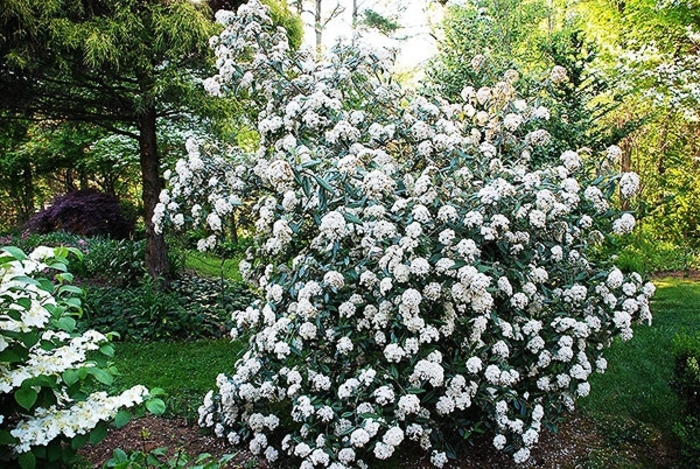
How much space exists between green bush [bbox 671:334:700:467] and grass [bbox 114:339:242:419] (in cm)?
283

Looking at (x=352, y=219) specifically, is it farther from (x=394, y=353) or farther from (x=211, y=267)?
(x=211, y=267)

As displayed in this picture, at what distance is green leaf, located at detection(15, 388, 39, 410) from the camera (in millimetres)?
1692

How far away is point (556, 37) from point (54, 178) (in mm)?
12661

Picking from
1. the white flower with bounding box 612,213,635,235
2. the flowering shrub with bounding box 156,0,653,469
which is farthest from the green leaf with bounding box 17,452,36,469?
the white flower with bounding box 612,213,635,235

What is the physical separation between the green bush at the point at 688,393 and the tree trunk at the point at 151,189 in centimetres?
463

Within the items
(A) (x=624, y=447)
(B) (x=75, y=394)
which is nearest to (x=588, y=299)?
(A) (x=624, y=447)

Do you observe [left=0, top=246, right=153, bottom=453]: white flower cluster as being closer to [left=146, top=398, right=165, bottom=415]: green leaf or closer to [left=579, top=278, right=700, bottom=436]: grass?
[left=146, top=398, right=165, bottom=415]: green leaf

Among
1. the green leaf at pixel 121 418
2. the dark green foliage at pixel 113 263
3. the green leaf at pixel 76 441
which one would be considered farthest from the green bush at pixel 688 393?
the dark green foliage at pixel 113 263

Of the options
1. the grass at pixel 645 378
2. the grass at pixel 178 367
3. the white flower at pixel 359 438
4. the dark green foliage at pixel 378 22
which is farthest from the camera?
the dark green foliage at pixel 378 22

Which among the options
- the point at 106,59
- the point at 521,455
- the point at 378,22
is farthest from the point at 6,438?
the point at 378,22

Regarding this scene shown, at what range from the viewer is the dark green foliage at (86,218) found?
9.42 meters

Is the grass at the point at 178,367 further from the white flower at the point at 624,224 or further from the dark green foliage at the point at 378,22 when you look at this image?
the dark green foliage at the point at 378,22

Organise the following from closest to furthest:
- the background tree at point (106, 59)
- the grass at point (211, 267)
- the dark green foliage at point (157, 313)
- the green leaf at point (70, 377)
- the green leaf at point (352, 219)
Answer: the green leaf at point (70, 377) < the green leaf at point (352, 219) < the background tree at point (106, 59) < the dark green foliage at point (157, 313) < the grass at point (211, 267)

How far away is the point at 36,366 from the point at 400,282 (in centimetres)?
147
